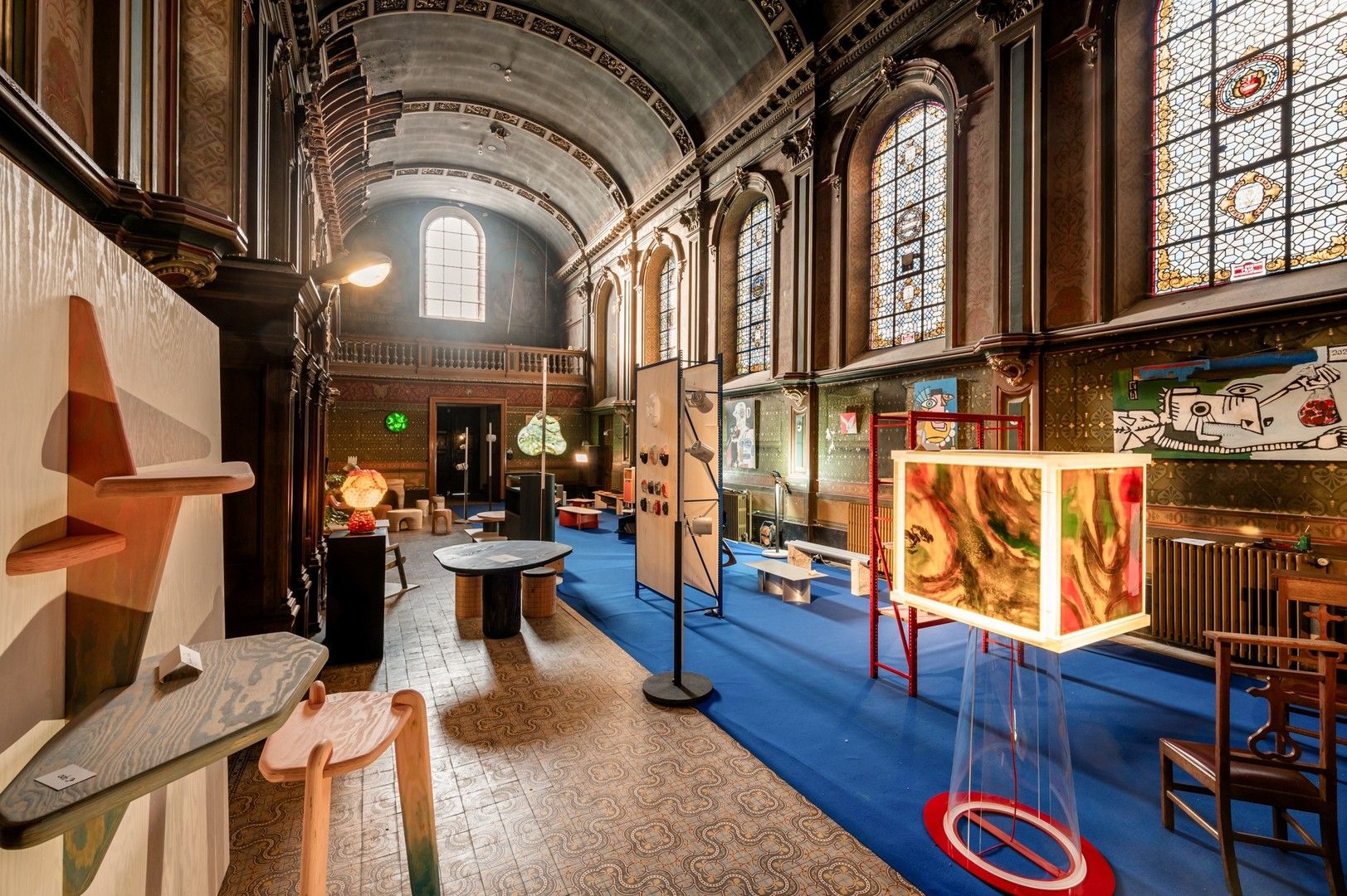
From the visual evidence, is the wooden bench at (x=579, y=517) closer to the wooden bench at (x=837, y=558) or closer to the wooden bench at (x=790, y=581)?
the wooden bench at (x=837, y=558)

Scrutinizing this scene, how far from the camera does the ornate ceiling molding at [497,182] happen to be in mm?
14656

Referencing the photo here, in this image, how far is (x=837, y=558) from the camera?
264 inches

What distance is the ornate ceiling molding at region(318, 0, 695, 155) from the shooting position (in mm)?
8987

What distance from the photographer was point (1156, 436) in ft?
15.7

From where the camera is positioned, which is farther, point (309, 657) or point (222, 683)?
point (309, 657)

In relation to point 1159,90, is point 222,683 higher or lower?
lower

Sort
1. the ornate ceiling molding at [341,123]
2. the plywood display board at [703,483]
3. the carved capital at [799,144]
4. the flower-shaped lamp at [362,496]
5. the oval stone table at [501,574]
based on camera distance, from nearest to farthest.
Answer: the flower-shaped lamp at [362,496] → the oval stone table at [501,574] → the plywood display board at [703,483] → the ornate ceiling molding at [341,123] → the carved capital at [799,144]

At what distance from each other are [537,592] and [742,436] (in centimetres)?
543

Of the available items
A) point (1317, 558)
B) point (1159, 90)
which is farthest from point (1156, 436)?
point (1159, 90)

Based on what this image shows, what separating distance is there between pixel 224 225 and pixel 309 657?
1.91m

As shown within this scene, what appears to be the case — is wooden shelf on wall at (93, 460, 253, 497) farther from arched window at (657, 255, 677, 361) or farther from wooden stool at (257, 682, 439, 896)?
arched window at (657, 255, 677, 361)

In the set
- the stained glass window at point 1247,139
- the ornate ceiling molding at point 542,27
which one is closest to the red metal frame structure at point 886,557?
the stained glass window at point 1247,139

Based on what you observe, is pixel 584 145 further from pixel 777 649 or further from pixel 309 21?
pixel 777 649

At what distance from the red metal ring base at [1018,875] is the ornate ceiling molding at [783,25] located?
943 centimetres
